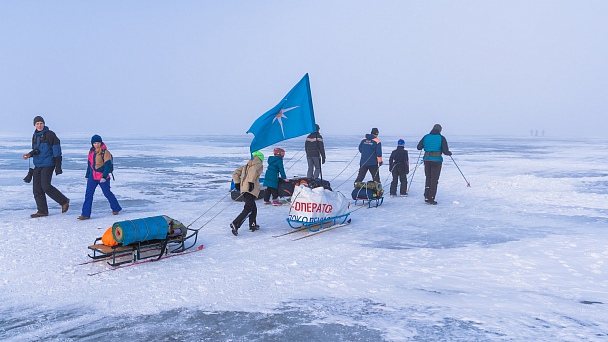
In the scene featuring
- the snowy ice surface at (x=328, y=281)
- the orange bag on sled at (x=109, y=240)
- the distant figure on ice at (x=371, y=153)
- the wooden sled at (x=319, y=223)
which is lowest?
the snowy ice surface at (x=328, y=281)

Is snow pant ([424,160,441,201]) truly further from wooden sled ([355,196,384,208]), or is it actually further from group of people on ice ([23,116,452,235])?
wooden sled ([355,196,384,208])

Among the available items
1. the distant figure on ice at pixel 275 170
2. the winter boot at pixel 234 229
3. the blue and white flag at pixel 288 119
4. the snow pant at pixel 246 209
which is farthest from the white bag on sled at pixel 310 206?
the distant figure on ice at pixel 275 170

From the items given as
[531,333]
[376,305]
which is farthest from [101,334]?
[531,333]

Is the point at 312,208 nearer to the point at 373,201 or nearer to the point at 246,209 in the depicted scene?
the point at 246,209

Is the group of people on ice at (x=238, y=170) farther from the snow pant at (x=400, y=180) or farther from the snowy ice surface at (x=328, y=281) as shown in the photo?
the snowy ice surface at (x=328, y=281)

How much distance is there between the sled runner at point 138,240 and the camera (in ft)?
19.8

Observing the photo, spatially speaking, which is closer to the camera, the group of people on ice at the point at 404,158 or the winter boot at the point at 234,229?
the winter boot at the point at 234,229

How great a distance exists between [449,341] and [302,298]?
1648 mm

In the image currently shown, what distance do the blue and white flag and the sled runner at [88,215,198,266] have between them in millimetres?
2597

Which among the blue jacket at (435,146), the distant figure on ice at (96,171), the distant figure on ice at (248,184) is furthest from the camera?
the blue jacket at (435,146)

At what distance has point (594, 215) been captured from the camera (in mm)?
10047

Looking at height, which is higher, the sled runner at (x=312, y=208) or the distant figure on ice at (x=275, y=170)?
the distant figure on ice at (x=275, y=170)

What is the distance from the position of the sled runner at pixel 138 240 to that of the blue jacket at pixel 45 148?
3.48m

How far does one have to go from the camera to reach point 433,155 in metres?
11.2
